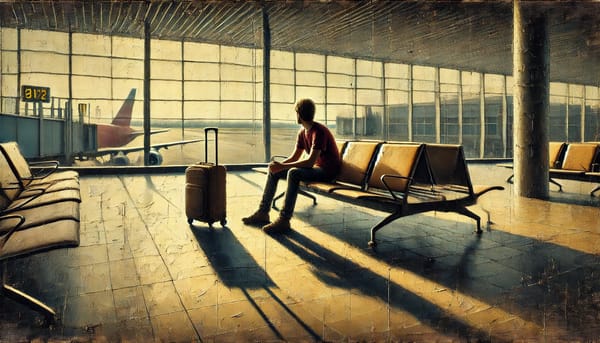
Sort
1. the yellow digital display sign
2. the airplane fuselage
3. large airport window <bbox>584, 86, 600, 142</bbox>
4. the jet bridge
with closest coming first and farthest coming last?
the jet bridge
the yellow digital display sign
the airplane fuselage
large airport window <bbox>584, 86, 600, 142</bbox>

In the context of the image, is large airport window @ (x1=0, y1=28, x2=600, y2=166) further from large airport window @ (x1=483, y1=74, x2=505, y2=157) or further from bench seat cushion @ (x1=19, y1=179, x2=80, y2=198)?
large airport window @ (x1=483, y1=74, x2=505, y2=157)

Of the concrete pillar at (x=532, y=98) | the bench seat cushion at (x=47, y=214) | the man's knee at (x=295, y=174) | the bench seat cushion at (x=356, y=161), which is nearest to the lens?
the bench seat cushion at (x=47, y=214)

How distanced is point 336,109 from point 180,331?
14508mm

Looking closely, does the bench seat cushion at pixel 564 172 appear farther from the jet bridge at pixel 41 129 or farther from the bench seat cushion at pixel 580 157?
the jet bridge at pixel 41 129

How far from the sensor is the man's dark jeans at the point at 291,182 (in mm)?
3936

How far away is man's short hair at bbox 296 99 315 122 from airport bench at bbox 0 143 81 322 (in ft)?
7.10

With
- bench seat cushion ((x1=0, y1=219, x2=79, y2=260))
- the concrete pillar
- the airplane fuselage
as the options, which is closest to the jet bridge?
the airplane fuselage

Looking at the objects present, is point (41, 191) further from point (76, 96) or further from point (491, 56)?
point (491, 56)

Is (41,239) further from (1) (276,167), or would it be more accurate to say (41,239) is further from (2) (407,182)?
(2) (407,182)

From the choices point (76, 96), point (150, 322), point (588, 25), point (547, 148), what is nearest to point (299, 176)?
point (150, 322)

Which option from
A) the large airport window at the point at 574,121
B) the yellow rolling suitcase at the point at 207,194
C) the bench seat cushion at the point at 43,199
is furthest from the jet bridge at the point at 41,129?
the large airport window at the point at 574,121

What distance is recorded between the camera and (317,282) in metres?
2.53

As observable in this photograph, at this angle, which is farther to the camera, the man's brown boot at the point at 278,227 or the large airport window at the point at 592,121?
the large airport window at the point at 592,121

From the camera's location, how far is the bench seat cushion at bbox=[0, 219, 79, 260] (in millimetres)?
1881
